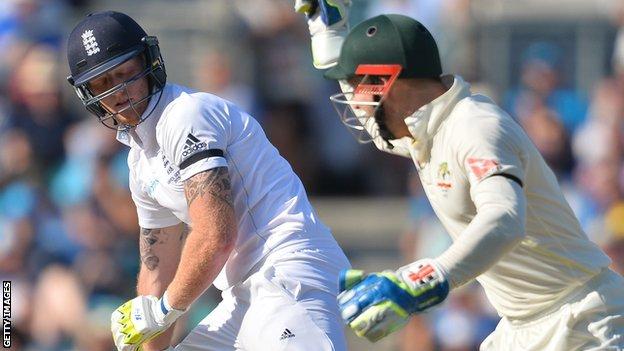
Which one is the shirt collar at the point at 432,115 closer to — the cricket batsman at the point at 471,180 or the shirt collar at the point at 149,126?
the cricket batsman at the point at 471,180

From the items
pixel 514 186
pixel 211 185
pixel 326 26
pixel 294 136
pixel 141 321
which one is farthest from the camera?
pixel 294 136

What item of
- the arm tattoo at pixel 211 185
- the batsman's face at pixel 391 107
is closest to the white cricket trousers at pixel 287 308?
the arm tattoo at pixel 211 185

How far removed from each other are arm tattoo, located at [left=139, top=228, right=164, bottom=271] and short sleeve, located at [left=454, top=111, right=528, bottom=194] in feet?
6.00

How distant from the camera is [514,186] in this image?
173 inches

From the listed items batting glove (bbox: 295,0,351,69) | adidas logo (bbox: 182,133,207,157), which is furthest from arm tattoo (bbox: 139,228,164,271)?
→ batting glove (bbox: 295,0,351,69)

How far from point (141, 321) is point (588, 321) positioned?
6.07ft

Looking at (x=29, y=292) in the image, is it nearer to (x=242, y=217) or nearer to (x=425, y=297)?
(x=242, y=217)

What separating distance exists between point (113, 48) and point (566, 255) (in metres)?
2.08

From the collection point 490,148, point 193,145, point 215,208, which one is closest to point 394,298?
point 490,148

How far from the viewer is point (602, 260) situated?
499 centimetres

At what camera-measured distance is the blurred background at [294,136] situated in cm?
992

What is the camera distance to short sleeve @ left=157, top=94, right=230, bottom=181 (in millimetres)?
5230

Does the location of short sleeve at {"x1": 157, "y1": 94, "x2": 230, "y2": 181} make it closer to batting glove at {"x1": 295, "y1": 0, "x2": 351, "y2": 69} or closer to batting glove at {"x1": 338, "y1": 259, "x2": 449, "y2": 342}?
batting glove at {"x1": 295, "y1": 0, "x2": 351, "y2": 69}

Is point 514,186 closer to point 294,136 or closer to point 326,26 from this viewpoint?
point 326,26
